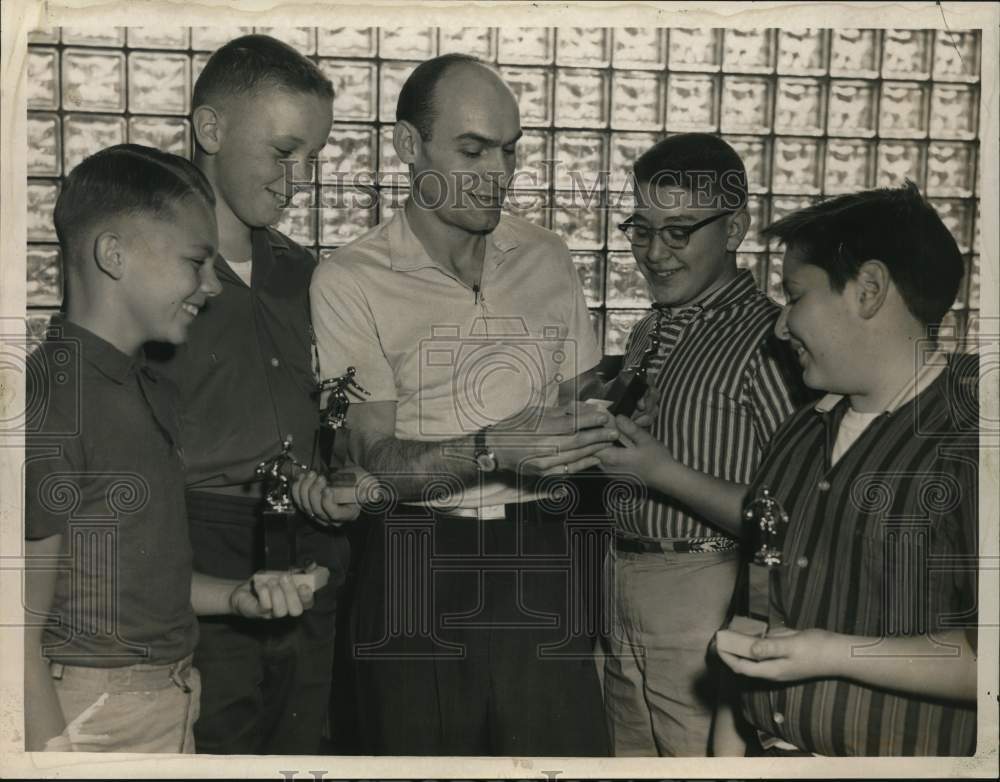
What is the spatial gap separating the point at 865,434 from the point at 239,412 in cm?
69

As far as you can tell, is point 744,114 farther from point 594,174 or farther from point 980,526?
point 980,526

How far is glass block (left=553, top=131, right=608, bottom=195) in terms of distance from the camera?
1.41 meters

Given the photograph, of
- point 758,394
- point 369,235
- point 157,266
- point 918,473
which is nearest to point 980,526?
point 918,473

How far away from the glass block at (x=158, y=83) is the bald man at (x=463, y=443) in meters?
0.25

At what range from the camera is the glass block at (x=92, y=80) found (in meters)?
1.39

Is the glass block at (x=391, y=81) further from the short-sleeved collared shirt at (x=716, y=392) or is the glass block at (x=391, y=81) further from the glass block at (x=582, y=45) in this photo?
the short-sleeved collared shirt at (x=716, y=392)

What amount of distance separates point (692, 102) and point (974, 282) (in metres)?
0.39

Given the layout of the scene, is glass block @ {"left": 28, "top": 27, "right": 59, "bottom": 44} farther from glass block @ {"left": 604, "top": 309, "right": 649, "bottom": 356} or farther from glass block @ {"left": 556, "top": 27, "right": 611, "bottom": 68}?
glass block @ {"left": 604, "top": 309, "right": 649, "bottom": 356}

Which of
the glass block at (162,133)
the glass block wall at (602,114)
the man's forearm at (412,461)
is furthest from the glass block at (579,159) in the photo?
the glass block at (162,133)

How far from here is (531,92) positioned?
140 cm

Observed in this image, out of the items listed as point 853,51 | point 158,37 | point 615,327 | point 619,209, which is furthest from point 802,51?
point 158,37

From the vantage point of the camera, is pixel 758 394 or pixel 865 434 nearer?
pixel 865 434

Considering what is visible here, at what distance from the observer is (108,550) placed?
52.9 inches

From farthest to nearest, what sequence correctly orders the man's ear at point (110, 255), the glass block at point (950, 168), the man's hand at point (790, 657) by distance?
the glass block at point (950, 168), the man's ear at point (110, 255), the man's hand at point (790, 657)
